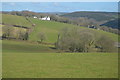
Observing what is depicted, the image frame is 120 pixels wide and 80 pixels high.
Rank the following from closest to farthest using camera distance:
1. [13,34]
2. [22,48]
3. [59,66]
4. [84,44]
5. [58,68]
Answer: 1. [58,68]
2. [59,66]
3. [22,48]
4. [84,44]
5. [13,34]

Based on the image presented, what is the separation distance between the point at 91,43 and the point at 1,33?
2556cm

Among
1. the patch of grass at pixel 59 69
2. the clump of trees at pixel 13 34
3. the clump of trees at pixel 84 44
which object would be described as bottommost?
the patch of grass at pixel 59 69

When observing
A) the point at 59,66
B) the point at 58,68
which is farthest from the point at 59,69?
the point at 59,66

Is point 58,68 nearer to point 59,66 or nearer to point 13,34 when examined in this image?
point 59,66

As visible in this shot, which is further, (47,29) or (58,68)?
(47,29)

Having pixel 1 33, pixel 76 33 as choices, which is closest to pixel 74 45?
pixel 76 33

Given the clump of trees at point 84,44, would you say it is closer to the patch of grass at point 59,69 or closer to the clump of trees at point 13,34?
the clump of trees at point 13,34

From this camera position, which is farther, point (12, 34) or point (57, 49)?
point (12, 34)

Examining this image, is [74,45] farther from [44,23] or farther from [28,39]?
[44,23]

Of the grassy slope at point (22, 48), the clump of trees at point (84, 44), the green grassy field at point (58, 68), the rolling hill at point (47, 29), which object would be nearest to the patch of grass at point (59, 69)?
the green grassy field at point (58, 68)

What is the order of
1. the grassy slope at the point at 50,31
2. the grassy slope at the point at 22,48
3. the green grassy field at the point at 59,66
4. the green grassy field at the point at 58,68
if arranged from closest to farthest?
the green grassy field at the point at 58,68 → the green grassy field at the point at 59,66 → the grassy slope at the point at 22,48 → the grassy slope at the point at 50,31

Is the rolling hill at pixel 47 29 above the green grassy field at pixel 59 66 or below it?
above

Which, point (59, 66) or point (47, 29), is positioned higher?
point (47, 29)

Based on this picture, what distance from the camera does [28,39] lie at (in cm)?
Result: 5322
